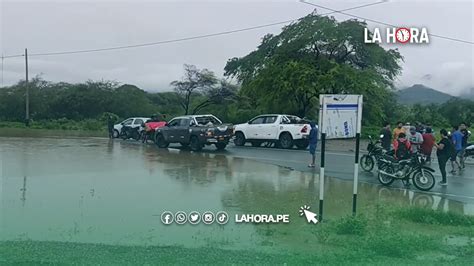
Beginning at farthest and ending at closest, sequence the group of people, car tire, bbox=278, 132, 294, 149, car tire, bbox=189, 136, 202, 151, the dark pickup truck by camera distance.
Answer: car tire, bbox=278, 132, 294, 149 < car tire, bbox=189, 136, 202, 151 < the dark pickup truck < the group of people

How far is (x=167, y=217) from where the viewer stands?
7.60 m

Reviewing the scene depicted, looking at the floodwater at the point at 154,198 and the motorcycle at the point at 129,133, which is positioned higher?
the motorcycle at the point at 129,133

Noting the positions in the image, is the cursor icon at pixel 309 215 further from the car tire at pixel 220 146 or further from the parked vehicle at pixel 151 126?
the parked vehicle at pixel 151 126

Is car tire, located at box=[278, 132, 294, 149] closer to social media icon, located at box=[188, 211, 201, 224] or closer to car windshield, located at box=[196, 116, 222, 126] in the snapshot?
car windshield, located at box=[196, 116, 222, 126]

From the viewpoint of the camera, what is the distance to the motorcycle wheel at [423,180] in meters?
11.2

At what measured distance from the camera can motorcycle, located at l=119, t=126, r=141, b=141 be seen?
2484cm

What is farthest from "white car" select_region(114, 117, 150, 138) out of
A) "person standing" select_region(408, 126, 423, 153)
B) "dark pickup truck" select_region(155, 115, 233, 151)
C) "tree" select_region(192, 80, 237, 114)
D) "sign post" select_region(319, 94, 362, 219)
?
"sign post" select_region(319, 94, 362, 219)

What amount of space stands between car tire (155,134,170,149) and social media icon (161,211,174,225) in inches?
542

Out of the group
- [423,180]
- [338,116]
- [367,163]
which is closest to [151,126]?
[367,163]

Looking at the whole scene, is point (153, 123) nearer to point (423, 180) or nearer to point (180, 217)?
point (423, 180)

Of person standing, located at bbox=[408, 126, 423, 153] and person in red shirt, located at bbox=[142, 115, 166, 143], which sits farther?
person in red shirt, located at bbox=[142, 115, 166, 143]

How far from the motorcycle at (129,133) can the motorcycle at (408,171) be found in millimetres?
15358

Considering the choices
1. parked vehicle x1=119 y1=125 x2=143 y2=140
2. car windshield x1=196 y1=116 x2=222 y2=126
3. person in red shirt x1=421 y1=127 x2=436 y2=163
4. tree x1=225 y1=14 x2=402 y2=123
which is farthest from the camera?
tree x1=225 y1=14 x2=402 y2=123

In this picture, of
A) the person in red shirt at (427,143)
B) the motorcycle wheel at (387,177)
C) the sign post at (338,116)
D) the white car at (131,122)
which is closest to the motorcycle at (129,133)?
the white car at (131,122)
